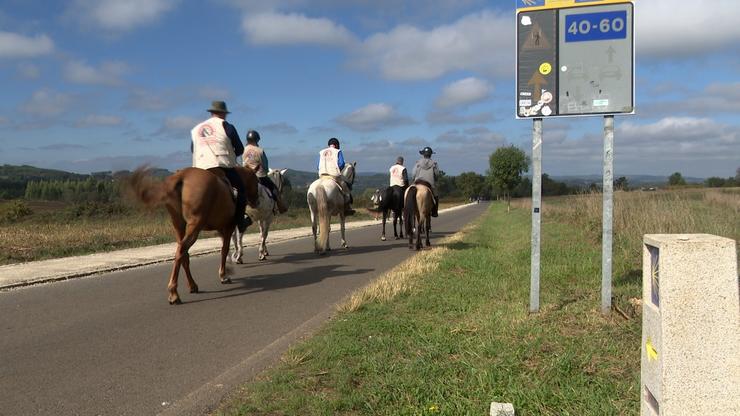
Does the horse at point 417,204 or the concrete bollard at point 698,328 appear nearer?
the concrete bollard at point 698,328

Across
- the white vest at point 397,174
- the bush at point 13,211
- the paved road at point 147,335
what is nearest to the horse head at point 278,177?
A: the paved road at point 147,335

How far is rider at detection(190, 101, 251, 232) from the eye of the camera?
8281 millimetres

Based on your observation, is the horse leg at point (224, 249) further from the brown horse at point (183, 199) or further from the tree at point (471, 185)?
the tree at point (471, 185)

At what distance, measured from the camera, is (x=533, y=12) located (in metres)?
5.41

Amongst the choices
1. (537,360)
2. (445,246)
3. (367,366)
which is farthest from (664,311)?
(445,246)

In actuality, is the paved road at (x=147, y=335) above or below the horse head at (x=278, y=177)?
below

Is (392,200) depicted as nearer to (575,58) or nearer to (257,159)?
(257,159)

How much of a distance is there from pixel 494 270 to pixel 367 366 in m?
4.85

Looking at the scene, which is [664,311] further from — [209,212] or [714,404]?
[209,212]

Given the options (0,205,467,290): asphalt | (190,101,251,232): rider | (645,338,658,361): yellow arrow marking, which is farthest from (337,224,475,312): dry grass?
(0,205,467,290): asphalt

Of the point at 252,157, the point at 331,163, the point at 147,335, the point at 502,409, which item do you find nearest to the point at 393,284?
the point at 147,335

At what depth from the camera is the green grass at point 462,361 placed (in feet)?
11.5

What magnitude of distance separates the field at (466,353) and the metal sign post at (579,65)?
0.93 meters

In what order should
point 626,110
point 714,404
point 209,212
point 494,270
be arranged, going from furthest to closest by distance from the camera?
point 494,270, point 209,212, point 626,110, point 714,404
